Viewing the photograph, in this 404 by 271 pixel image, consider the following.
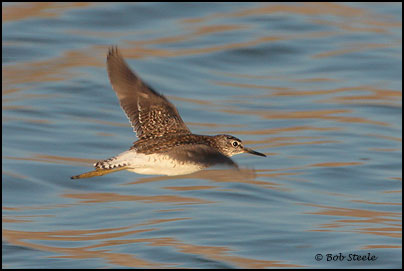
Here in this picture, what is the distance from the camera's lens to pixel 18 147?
58.2 ft

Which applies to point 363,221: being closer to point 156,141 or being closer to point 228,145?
point 228,145

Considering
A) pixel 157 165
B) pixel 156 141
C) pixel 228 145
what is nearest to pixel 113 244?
pixel 228 145

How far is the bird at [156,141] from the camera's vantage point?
32.2 ft

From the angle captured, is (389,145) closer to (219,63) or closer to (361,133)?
(361,133)

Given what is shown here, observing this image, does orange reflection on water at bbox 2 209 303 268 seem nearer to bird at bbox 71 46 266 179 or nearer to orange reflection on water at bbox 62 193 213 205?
orange reflection on water at bbox 62 193 213 205

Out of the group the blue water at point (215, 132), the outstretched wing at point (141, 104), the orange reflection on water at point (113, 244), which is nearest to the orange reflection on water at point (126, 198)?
the blue water at point (215, 132)

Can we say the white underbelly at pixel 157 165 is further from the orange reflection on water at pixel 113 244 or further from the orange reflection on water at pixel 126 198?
the orange reflection on water at pixel 126 198

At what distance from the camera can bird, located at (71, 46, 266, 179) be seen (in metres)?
9.81

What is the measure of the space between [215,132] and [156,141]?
7952mm

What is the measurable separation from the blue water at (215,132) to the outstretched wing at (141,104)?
1779 mm

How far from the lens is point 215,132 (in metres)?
18.5

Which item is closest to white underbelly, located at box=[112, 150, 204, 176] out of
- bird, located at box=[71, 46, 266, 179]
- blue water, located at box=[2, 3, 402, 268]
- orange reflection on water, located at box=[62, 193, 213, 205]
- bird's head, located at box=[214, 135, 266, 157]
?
bird, located at box=[71, 46, 266, 179]

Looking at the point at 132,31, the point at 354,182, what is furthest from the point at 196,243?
the point at 132,31

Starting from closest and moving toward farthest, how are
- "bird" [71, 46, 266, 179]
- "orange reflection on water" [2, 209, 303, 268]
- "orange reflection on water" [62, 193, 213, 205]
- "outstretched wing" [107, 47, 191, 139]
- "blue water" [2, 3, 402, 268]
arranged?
"bird" [71, 46, 266, 179], "outstretched wing" [107, 47, 191, 139], "orange reflection on water" [2, 209, 303, 268], "blue water" [2, 3, 402, 268], "orange reflection on water" [62, 193, 213, 205]
